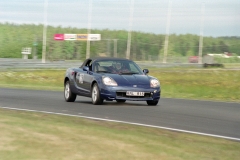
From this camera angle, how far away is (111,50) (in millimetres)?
60125

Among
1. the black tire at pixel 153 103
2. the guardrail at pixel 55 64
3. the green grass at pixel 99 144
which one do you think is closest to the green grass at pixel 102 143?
the green grass at pixel 99 144

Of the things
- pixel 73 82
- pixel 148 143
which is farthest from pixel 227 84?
pixel 148 143

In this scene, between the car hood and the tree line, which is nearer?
the car hood

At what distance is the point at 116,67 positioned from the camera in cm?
1834

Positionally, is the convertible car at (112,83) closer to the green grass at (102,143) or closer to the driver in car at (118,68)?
the driver in car at (118,68)

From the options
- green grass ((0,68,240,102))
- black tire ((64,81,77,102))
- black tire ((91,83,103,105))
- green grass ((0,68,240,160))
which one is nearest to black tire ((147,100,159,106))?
black tire ((91,83,103,105))

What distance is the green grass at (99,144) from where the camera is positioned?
26.1 ft

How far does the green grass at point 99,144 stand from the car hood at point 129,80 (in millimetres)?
6443

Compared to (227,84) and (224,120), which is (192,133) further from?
(227,84)

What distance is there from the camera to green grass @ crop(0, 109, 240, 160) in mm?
7953

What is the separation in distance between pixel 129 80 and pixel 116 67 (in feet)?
3.41

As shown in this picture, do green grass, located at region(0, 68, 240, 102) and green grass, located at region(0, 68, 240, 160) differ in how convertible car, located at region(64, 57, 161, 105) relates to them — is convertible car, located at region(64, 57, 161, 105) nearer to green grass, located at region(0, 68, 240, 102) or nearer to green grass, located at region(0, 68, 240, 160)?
green grass, located at region(0, 68, 240, 160)

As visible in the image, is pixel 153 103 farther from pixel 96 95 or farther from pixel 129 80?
pixel 96 95

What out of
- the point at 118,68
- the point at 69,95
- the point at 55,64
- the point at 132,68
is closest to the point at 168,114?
the point at 118,68
